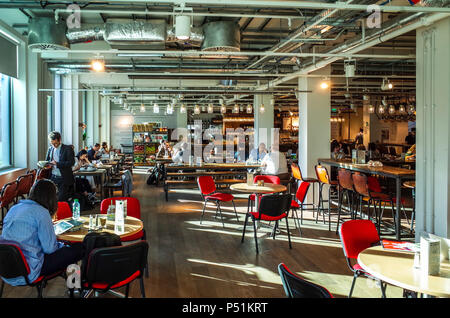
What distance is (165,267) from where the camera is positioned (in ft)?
16.9

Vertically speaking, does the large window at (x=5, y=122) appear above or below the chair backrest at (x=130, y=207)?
above

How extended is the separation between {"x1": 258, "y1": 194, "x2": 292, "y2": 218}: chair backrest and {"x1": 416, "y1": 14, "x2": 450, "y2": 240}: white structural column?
1.84m

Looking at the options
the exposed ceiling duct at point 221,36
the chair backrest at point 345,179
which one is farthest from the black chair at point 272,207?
the exposed ceiling duct at point 221,36

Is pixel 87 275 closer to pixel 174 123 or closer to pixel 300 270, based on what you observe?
pixel 300 270

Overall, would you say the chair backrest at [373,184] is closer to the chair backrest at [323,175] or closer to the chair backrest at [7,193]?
the chair backrest at [323,175]

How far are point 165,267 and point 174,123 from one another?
838 inches

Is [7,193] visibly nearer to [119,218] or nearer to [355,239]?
[119,218]

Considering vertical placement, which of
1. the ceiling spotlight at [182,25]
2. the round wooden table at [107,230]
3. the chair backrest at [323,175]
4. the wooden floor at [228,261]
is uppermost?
the ceiling spotlight at [182,25]

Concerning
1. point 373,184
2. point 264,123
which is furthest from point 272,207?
point 264,123

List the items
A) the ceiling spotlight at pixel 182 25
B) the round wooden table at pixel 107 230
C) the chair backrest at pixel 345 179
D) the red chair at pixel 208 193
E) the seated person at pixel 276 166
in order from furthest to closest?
the seated person at pixel 276 166, the red chair at pixel 208 193, the chair backrest at pixel 345 179, the ceiling spotlight at pixel 182 25, the round wooden table at pixel 107 230

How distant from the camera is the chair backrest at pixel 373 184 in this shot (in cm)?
728

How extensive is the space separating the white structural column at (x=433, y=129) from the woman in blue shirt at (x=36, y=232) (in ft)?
14.7

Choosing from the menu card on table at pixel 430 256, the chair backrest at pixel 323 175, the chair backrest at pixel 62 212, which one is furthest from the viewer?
the chair backrest at pixel 323 175

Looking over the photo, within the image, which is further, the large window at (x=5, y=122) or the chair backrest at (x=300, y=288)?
the large window at (x=5, y=122)
